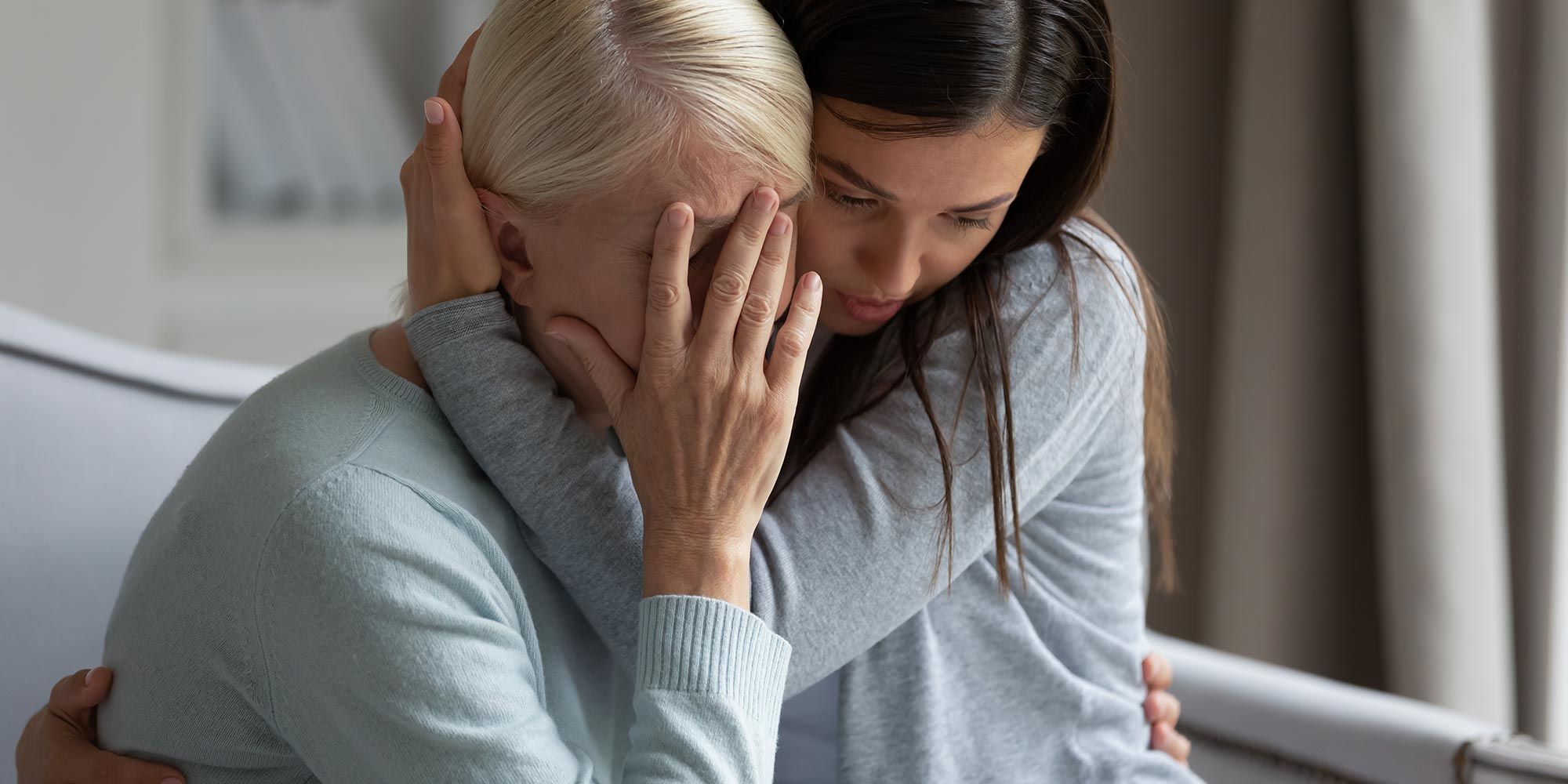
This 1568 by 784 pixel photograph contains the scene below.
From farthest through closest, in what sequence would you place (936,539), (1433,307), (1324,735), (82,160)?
(82,160), (1433,307), (1324,735), (936,539)

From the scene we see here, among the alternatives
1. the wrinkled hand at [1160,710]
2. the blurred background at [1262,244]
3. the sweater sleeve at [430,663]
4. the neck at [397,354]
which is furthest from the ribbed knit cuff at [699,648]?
the blurred background at [1262,244]

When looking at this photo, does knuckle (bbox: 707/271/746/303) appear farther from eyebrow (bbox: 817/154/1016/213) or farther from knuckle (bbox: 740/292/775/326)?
eyebrow (bbox: 817/154/1016/213)

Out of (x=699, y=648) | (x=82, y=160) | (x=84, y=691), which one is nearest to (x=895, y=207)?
(x=699, y=648)

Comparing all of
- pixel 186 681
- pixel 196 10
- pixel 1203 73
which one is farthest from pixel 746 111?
pixel 196 10

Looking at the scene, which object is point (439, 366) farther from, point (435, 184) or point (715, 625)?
point (715, 625)

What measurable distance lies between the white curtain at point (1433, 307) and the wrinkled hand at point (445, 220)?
1.29 meters

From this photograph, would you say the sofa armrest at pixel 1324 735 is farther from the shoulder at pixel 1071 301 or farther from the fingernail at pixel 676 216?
the fingernail at pixel 676 216

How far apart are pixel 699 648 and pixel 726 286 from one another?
236 millimetres

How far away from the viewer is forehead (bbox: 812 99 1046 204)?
3.10 ft

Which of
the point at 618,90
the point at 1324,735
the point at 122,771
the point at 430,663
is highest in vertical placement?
the point at 618,90

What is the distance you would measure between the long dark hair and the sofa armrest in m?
0.41

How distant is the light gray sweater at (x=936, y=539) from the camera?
36.0 inches

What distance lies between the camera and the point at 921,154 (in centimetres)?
95

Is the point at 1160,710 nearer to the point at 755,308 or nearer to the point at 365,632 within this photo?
the point at 755,308
